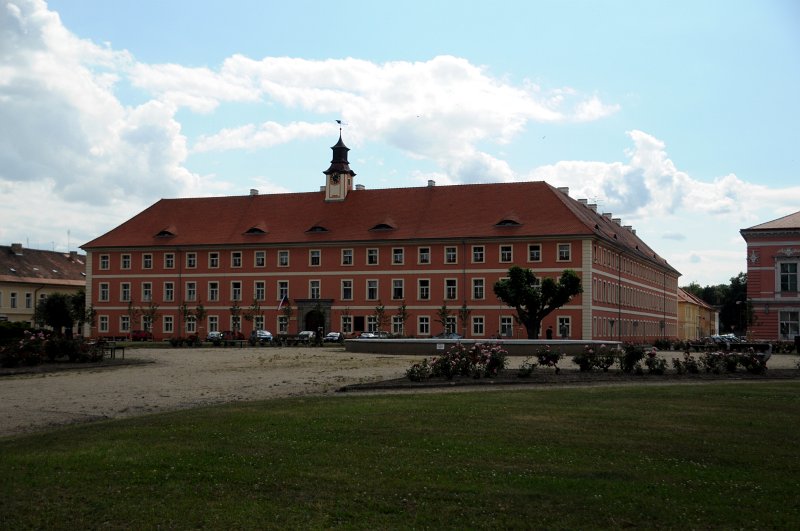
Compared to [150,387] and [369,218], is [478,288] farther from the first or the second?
[150,387]

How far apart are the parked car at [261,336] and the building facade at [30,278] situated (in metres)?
28.4

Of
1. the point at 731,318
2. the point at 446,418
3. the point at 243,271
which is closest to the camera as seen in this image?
the point at 446,418

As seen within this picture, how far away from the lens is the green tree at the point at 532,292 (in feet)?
160

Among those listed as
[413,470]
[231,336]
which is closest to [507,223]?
[231,336]

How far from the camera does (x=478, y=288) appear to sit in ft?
230

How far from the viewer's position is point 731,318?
132 m

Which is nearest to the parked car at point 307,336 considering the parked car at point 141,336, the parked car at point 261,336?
the parked car at point 261,336

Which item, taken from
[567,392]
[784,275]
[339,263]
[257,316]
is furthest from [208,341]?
[567,392]

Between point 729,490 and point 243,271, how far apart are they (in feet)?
229

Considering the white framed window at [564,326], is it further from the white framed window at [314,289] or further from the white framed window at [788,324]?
the white framed window at [314,289]

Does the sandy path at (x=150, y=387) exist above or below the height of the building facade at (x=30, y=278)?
below

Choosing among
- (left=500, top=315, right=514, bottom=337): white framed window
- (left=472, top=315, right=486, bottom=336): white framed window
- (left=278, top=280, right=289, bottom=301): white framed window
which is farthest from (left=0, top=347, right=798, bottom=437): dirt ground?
(left=278, top=280, right=289, bottom=301): white framed window

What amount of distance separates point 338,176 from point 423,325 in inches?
655

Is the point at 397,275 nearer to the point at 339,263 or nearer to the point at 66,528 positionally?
the point at 339,263
